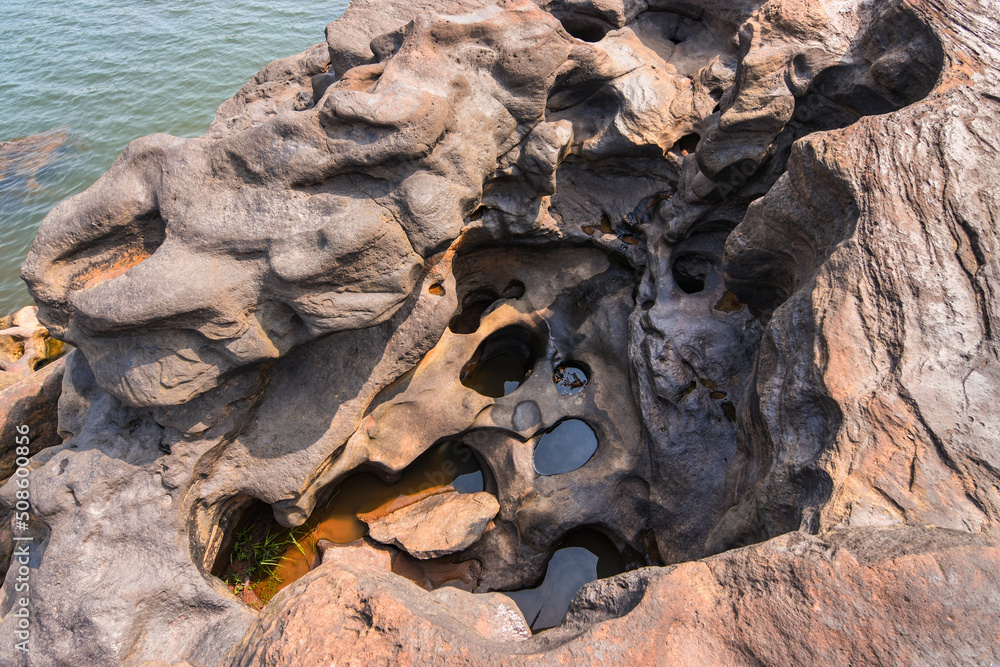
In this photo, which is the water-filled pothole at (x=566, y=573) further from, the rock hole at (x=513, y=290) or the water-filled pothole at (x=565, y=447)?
the rock hole at (x=513, y=290)

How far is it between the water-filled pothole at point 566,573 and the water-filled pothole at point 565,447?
545 millimetres

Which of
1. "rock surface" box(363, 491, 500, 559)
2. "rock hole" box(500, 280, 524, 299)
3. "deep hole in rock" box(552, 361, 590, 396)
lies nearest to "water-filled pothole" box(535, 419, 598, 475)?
"deep hole in rock" box(552, 361, 590, 396)

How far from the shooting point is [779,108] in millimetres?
3971

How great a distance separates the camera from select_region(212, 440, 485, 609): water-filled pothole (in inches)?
174

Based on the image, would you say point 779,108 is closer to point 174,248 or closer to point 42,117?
point 174,248

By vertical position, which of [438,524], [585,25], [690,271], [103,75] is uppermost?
[585,25]

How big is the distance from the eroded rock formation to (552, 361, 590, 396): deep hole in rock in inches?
2.3

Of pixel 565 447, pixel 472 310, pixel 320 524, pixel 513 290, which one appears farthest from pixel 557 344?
pixel 320 524

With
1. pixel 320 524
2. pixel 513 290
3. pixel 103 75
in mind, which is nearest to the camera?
pixel 320 524

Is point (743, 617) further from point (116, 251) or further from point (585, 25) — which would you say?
point (585, 25)

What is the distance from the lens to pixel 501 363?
221 inches

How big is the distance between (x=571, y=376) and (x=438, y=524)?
1752 mm

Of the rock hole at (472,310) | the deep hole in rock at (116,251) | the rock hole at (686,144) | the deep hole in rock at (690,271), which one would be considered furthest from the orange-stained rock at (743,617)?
the rock hole at (686,144)

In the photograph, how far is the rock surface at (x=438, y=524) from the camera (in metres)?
4.33
